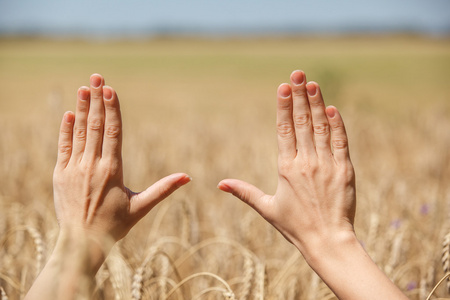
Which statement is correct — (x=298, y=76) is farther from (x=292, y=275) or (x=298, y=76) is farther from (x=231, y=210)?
(x=231, y=210)

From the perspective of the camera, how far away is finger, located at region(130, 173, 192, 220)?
114 cm

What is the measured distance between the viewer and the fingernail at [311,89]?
113 centimetres

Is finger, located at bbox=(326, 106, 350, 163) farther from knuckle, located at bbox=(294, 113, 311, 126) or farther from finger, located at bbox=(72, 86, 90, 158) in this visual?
finger, located at bbox=(72, 86, 90, 158)

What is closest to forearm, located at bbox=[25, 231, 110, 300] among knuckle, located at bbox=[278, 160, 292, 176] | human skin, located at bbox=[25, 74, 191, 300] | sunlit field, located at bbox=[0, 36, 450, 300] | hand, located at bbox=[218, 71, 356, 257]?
human skin, located at bbox=[25, 74, 191, 300]

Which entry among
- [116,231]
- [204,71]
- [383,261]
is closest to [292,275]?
[383,261]

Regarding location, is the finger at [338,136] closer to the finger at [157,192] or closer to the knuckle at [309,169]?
the knuckle at [309,169]

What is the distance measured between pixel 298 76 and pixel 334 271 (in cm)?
45

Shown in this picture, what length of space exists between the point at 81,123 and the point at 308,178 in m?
0.59

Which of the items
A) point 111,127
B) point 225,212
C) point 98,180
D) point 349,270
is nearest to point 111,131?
point 111,127

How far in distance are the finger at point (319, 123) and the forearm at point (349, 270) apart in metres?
0.21

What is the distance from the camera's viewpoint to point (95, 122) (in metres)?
1.19

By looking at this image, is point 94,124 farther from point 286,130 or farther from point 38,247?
point 286,130

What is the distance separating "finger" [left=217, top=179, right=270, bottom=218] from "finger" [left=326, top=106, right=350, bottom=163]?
0.68ft

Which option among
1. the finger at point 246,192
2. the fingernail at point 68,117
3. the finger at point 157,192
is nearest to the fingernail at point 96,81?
the fingernail at point 68,117
